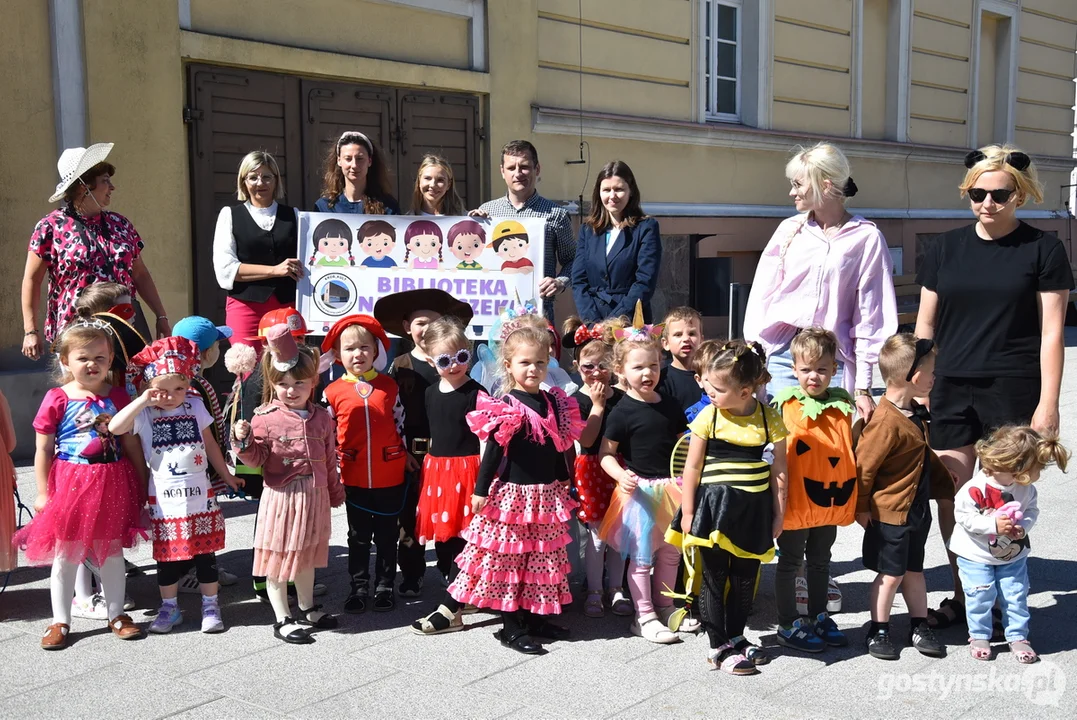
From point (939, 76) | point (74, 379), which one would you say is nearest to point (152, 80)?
point (74, 379)

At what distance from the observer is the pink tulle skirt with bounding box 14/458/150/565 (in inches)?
165

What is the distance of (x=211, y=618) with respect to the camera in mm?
4348

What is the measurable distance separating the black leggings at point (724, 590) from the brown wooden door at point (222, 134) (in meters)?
5.45

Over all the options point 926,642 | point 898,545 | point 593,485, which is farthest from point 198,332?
point 926,642

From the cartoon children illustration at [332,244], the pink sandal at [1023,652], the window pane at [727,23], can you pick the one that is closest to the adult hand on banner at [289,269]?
the cartoon children illustration at [332,244]

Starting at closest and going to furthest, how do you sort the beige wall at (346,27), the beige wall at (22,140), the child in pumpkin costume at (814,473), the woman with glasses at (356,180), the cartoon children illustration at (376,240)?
the child in pumpkin costume at (814,473), the woman with glasses at (356,180), the cartoon children illustration at (376,240), the beige wall at (22,140), the beige wall at (346,27)

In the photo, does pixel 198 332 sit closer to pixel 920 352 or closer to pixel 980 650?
pixel 920 352

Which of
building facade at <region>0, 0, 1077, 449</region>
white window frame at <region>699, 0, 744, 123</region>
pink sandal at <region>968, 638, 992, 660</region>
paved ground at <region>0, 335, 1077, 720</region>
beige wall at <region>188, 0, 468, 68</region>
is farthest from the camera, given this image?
white window frame at <region>699, 0, 744, 123</region>

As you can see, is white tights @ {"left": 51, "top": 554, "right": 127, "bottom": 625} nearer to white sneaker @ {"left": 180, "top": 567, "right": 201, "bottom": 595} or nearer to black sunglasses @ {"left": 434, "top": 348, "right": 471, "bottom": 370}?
white sneaker @ {"left": 180, "top": 567, "right": 201, "bottom": 595}

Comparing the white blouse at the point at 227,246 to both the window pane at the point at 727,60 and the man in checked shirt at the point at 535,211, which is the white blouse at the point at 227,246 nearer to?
the man in checked shirt at the point at 535,211

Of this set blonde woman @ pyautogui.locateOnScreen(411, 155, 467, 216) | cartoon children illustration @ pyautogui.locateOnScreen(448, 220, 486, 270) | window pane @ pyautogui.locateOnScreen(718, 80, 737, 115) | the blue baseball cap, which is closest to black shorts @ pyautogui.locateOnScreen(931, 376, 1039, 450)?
cartoon children illustration @ pyautogui.locateOnScreen(448, 220, 486, 270)

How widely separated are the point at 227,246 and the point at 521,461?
8.10ft

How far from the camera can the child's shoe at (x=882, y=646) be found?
4.07 m

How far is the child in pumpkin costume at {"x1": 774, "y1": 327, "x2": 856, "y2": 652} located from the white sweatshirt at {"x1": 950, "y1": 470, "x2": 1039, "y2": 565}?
43 cm
